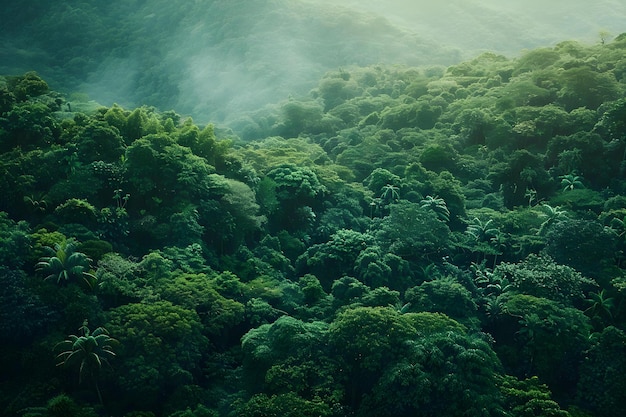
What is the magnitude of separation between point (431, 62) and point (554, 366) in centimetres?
6545

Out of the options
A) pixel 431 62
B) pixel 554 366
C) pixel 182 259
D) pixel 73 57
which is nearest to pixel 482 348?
pixel 554 366

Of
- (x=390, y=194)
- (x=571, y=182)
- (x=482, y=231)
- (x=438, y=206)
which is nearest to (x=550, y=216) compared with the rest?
(x=482, y=231)

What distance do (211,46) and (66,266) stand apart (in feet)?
220

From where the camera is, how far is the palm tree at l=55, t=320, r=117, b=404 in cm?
2050

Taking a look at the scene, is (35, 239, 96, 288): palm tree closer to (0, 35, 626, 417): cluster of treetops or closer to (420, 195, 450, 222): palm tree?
(0, 35, 626, 417): cluster of treetops

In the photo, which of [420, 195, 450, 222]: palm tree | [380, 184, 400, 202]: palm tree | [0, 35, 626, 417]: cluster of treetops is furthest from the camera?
[380, 184, 400, 202]: palm tree

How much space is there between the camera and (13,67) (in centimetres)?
7344

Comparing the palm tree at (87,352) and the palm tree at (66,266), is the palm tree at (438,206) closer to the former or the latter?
the palm tree at (66,266)

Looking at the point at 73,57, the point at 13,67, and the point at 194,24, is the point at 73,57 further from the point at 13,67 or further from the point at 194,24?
the point at 194,24

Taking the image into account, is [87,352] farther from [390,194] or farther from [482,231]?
[390,194]

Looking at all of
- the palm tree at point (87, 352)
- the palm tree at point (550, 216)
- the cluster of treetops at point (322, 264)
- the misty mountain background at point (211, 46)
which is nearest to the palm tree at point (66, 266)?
the cluster of treetops at point (322, 264)

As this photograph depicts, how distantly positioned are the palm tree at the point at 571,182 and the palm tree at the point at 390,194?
9992 mm

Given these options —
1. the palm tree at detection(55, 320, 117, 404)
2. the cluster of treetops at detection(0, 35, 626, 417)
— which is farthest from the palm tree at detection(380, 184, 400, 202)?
the palm tree at detection(55, 320, 117, 404)

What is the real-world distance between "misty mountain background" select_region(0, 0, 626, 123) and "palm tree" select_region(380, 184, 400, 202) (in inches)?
1357
